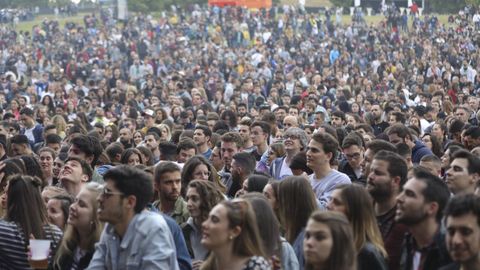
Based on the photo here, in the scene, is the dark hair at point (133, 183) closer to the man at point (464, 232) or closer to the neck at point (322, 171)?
the man at point (464, 232)

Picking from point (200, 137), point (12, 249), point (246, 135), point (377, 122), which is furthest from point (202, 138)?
point (12, 249)

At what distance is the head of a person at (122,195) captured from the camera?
7.07 metres

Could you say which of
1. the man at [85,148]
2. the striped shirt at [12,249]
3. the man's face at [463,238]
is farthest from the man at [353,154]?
the man's face at [463,238]

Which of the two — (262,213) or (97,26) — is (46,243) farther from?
(97,26)

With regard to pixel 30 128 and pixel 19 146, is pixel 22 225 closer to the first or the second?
pixel 19 146

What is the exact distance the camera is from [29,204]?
8000 mm

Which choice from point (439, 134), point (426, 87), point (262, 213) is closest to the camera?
point (262, 213)

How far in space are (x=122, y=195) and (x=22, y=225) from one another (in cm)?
111

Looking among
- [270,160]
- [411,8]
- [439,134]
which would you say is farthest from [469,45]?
[270,160]

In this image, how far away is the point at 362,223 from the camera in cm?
718

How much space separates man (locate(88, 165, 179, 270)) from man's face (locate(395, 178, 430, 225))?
1448 millimetres

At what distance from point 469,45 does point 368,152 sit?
1320 inches

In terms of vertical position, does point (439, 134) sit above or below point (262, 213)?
below

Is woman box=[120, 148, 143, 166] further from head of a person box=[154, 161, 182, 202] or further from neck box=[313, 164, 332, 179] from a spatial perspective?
head of a person box=[154, 161, 182, 202]
